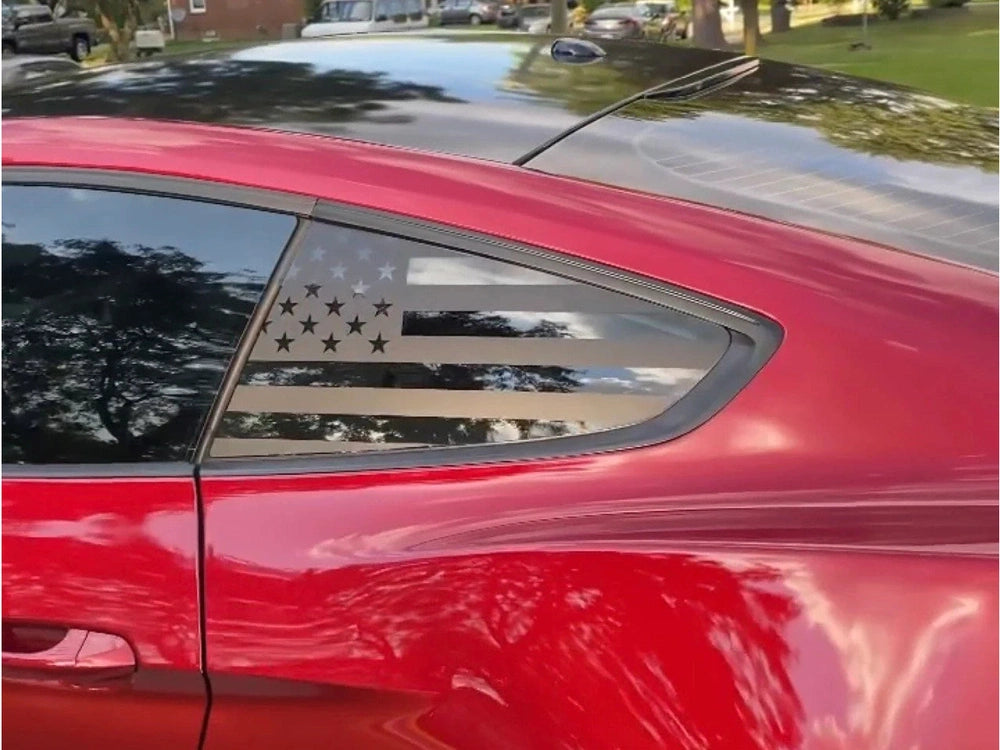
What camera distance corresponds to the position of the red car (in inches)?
48.5

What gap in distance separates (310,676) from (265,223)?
0.64 meters

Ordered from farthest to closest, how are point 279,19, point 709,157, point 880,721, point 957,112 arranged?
point 279,19
point 957,112
point 709,157
point 880,721

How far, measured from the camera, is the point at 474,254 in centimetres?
145

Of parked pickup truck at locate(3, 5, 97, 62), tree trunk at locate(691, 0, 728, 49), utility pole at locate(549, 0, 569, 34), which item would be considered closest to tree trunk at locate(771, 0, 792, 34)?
tree trunk at locate(691, 0, 728, 49)

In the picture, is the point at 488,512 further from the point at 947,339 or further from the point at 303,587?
the point at 947,339

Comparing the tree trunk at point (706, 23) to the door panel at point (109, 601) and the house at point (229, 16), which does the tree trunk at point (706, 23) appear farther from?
the door panel at point (109, 601)

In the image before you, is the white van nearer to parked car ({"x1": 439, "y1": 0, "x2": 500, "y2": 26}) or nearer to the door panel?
parked car ({"x1": 439, "y1": 0, "x2": 500, "y2": 26})

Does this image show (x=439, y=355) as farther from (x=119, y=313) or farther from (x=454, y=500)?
(x=119, y=313)

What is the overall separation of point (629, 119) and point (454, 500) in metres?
0.79

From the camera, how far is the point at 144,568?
1.42 metres

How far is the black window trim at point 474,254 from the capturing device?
1.38m

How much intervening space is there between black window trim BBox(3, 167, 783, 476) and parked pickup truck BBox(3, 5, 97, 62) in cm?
2796

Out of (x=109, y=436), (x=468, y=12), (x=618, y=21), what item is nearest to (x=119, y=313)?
(x=109, y=436)

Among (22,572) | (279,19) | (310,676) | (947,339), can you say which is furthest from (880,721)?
(279,19)
